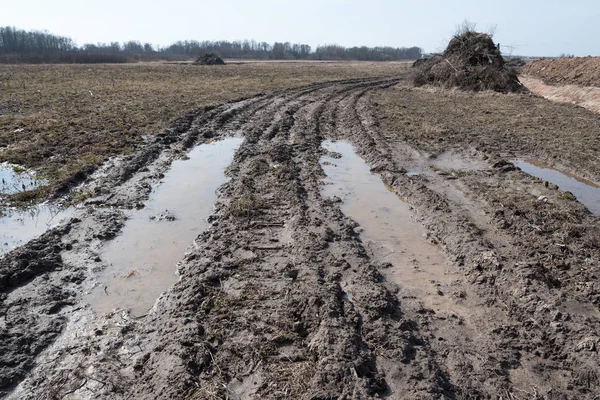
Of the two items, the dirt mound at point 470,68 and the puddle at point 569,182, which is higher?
the dirt mound at point 470,68

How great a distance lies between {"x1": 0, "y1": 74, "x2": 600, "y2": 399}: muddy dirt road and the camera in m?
3.64

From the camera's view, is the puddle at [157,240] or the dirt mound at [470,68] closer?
the puddle at [157,240]

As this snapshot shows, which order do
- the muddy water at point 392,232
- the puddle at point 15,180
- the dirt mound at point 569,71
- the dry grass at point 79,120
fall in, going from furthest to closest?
1. the dirt mound at point 569,71
2. the dry grass at point 79,120
3. the puddle at point 15,180
4. the muddy water at point 392,232

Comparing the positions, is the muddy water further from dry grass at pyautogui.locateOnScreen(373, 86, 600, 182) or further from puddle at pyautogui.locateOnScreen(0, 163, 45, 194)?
puddle at pyautogui.locateOnScreen(0, 163, 45, 194)

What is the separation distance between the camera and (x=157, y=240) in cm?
641

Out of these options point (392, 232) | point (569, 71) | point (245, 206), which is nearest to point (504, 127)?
point (392, 232)

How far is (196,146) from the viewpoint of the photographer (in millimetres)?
12320

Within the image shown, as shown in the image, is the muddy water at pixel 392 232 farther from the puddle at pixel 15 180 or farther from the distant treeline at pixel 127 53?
the distant treeline at pixel 127 53

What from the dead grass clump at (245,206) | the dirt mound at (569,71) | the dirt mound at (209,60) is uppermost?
the dirt mound at (209,60)

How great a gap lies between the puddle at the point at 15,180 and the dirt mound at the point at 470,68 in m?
24.0

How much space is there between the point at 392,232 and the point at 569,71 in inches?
935

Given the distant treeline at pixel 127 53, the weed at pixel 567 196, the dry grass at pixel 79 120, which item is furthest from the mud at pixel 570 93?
the distant treeline at pixel 127 53

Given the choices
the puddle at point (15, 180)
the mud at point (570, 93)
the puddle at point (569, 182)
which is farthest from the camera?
Result: the mud at point (570, 93)

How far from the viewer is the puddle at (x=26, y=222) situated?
6.17 metres
